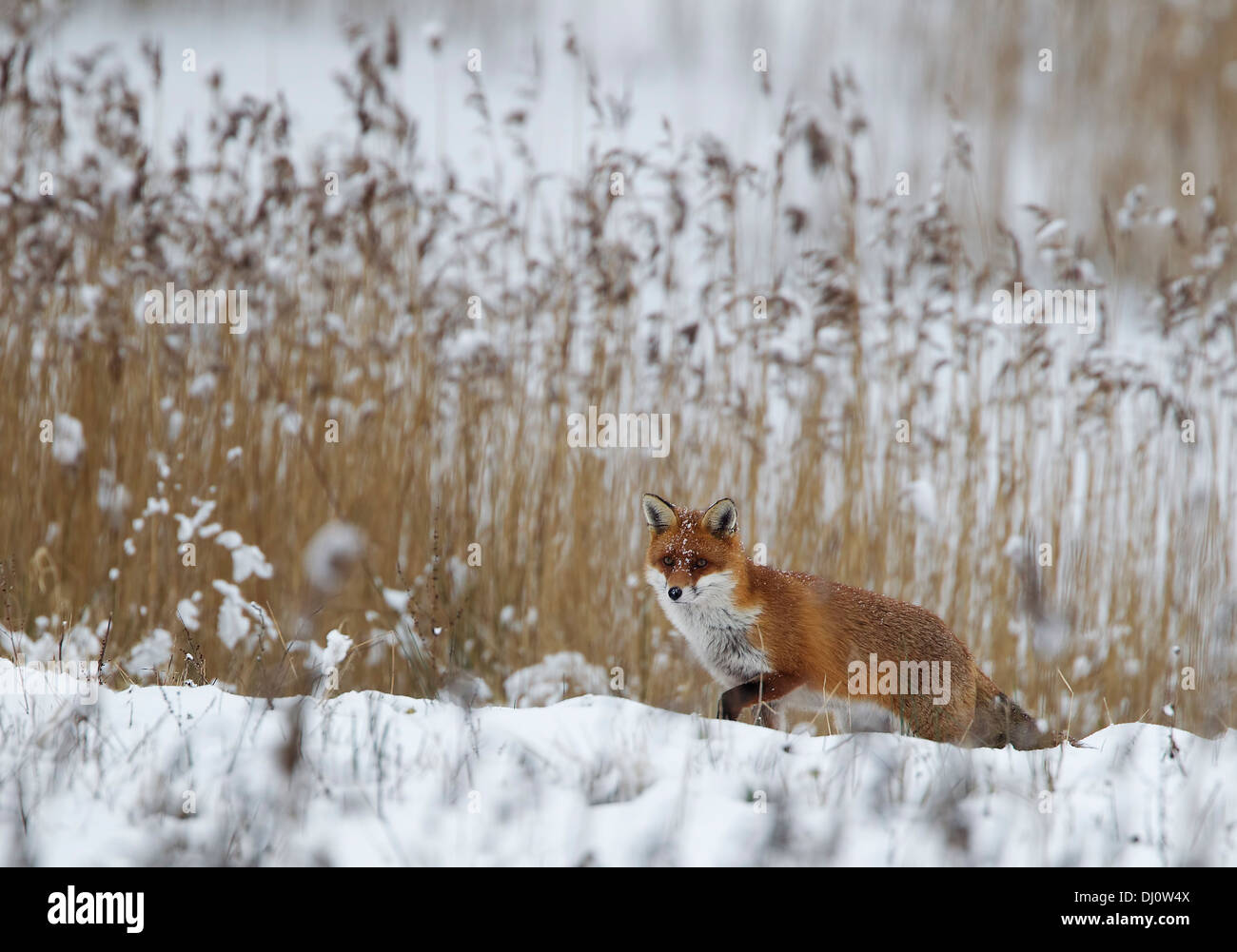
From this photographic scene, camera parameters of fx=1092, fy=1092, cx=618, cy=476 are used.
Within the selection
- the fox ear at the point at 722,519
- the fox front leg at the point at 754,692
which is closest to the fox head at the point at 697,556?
the fox ear at the point at 722,519

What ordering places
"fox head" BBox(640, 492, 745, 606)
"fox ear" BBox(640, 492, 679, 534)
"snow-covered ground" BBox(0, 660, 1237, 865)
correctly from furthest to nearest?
"fox ear" BBox(640, 492, 679, 534) < "fox head" BBox(640, 492, 745, 606) < "snow-covered ground" BBox(0, 660, 1237, 865)

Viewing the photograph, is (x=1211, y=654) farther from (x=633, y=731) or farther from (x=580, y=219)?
(x=580, y=219)

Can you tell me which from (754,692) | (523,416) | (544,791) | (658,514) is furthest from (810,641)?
(523,416)

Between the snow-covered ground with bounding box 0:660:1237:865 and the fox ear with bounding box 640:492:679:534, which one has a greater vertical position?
the fox ear with bounding box 640:492:679:534

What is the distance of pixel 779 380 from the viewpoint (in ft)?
16.0

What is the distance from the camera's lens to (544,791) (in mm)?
2279

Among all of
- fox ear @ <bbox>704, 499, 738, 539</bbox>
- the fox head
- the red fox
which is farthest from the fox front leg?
fox ear @ <bbox>704, 499, 738, 539</bbox>

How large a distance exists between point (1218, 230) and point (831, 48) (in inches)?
155

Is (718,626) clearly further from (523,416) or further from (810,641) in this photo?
(523,416)

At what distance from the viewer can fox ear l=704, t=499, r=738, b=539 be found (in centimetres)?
328

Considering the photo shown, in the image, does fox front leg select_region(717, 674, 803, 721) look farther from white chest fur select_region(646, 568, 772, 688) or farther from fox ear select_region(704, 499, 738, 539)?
fox ear select_region(704, 499, 738, 539)

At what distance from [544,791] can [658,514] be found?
1.33 m
